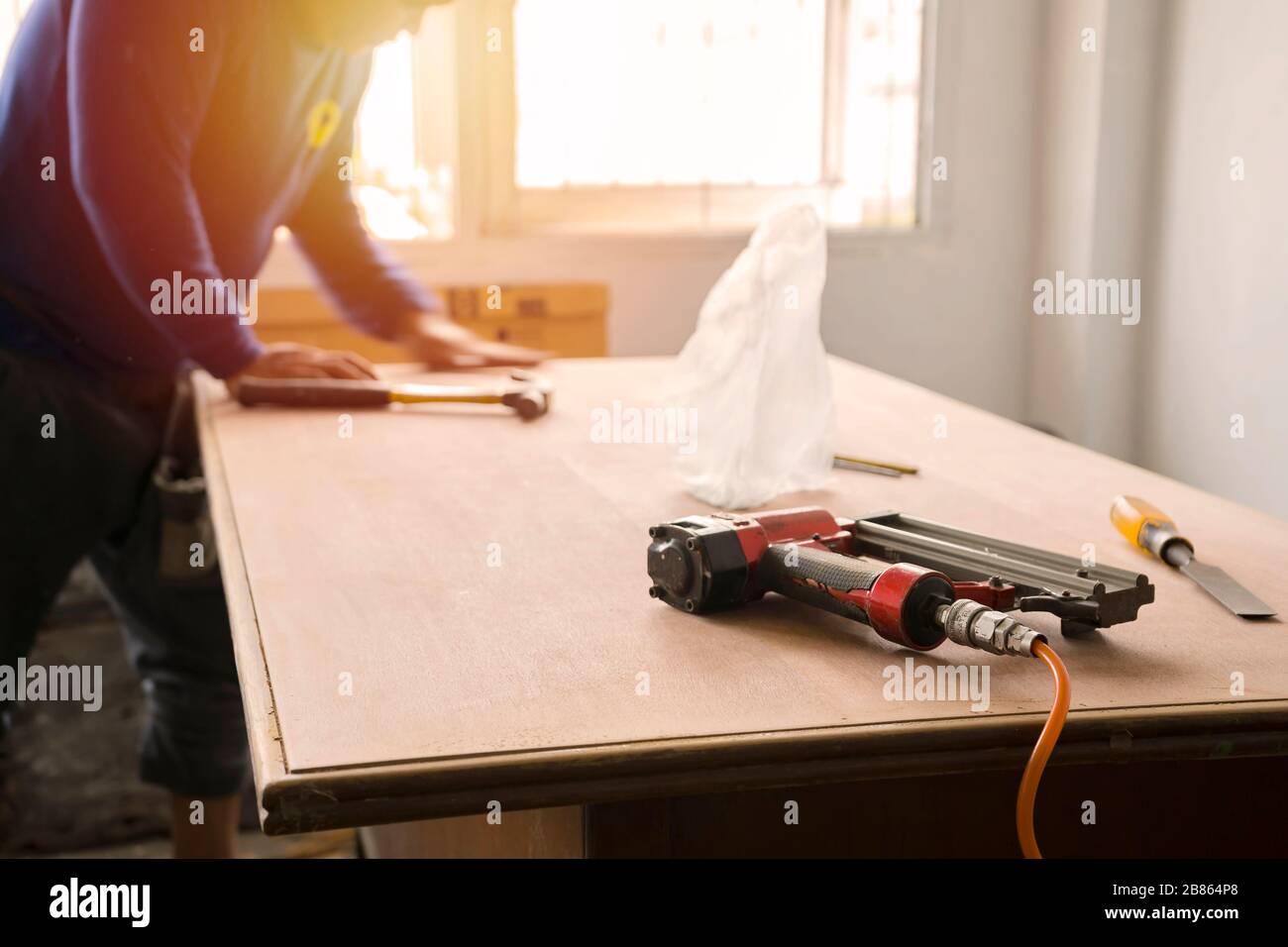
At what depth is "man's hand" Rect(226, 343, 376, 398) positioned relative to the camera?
1736 mm

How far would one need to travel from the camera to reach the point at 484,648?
85cm

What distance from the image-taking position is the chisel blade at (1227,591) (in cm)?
91

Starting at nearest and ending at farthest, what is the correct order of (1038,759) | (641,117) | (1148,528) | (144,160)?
(1038,759) < (1148,528) < (144,160) < (641,117)

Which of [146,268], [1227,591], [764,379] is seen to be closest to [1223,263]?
[764,379]

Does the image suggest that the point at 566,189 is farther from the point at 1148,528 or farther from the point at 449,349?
the point at 1148,528

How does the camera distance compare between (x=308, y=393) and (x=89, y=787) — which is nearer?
(x=308, y=393)

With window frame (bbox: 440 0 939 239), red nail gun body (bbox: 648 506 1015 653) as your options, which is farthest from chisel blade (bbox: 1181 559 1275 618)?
window frame (bbox: 440 0 939 239)

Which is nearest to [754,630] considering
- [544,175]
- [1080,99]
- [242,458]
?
[242,458]

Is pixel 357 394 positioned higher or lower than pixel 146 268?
lower

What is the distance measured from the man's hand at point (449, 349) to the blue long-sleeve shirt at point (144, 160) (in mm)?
288

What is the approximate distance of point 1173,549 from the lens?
104cm

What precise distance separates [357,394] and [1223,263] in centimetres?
241

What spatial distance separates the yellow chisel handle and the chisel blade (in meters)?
0.02
